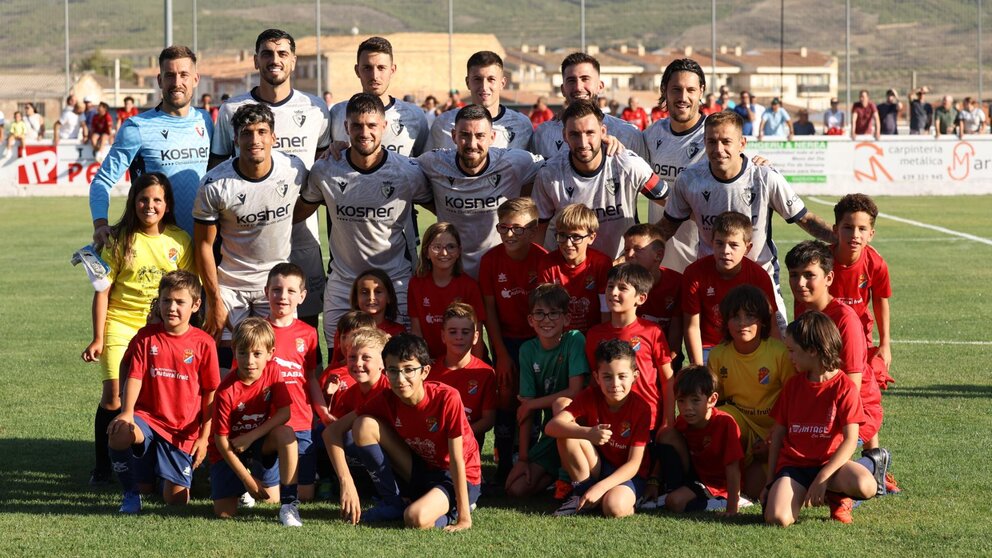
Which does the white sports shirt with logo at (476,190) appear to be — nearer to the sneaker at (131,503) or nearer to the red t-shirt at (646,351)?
the red t-shirt at (646,351)

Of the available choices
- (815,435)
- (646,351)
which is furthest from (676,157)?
(815,435)

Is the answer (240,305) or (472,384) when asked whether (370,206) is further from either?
(472,384)

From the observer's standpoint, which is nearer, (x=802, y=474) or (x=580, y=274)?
(x=802, y=474)

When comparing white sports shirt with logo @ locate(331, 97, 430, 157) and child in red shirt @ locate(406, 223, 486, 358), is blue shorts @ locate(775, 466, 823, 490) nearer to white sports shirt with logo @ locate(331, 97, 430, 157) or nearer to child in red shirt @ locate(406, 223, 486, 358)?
child in red shirt @ locate(406, 223, 486, 358)

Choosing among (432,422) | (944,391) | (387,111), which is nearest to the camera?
(432,422)

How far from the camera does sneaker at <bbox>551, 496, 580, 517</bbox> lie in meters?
5.90

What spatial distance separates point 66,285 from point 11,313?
82.5 inches

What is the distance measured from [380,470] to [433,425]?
0.33 meters

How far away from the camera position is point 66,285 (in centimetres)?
1411

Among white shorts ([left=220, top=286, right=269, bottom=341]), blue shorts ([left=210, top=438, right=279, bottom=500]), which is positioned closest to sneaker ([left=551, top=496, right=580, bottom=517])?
blue shorts ([left=210, top=438, right=279, bottom=500])

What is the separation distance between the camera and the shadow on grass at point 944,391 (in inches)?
327

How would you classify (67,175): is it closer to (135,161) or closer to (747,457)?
(135,161)

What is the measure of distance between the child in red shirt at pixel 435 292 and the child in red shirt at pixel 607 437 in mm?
→ 915

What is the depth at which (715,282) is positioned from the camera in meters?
6.42
